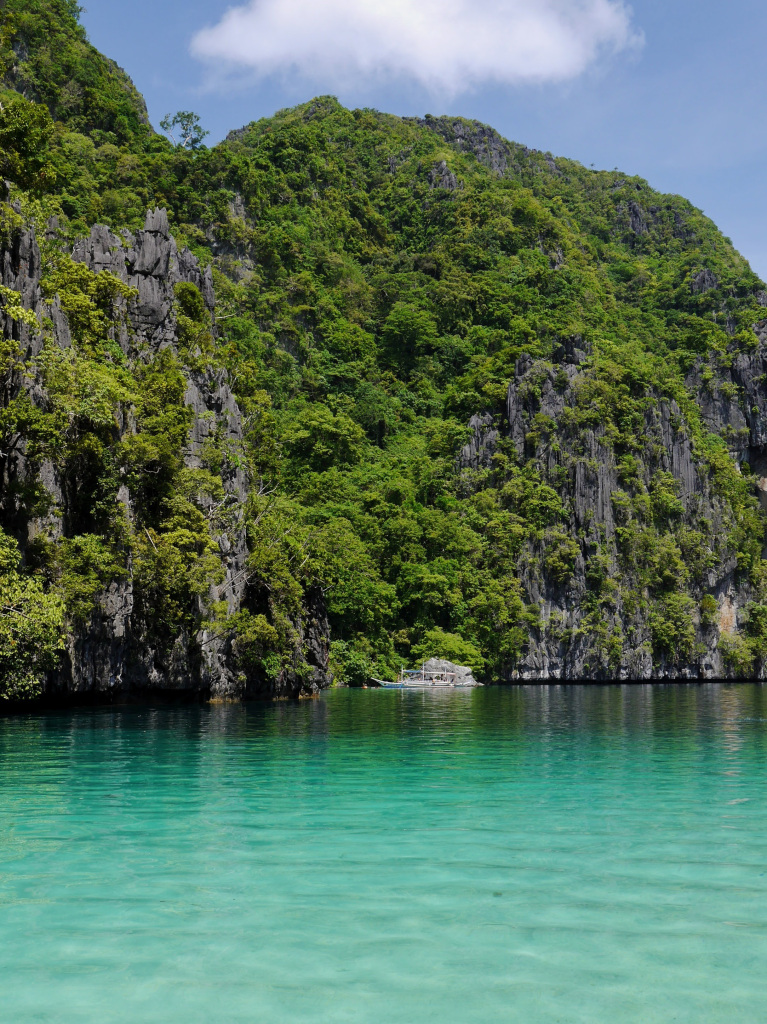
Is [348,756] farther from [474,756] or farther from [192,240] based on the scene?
[192,240]

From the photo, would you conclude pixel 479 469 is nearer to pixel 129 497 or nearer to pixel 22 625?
pixel 129 497

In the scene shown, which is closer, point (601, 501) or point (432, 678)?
point (432, 678)

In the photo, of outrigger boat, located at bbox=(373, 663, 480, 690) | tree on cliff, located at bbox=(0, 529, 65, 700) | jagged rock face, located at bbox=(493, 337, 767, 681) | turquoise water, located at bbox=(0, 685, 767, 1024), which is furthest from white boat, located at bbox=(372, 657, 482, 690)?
turquoise water, located at bbox=(0, 685, 767, 1024)

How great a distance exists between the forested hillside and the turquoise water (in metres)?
11.4

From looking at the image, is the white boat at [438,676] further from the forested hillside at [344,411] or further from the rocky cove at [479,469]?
the rocky cove at [479,469]

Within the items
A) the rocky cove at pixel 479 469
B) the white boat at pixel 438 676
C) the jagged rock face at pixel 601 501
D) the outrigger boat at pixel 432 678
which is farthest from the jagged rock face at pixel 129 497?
the jagged rock face at pixel 601 501

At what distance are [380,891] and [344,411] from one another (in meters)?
71.5

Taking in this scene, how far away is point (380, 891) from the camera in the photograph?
7055 millimetres

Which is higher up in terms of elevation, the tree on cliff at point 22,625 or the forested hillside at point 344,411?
the forested hillside at point 344,411

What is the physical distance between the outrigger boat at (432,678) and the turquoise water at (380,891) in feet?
130

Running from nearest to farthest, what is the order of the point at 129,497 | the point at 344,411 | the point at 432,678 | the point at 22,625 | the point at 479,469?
1. the point at 22,625
2. the point at 129,497
3. the point at 432,678
4. the point at 479,469
5. the point at 344,411

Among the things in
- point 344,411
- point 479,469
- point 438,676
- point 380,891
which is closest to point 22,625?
point 380,891

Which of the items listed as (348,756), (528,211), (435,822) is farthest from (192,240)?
(435,822)

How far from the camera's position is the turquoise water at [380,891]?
5.07 m
